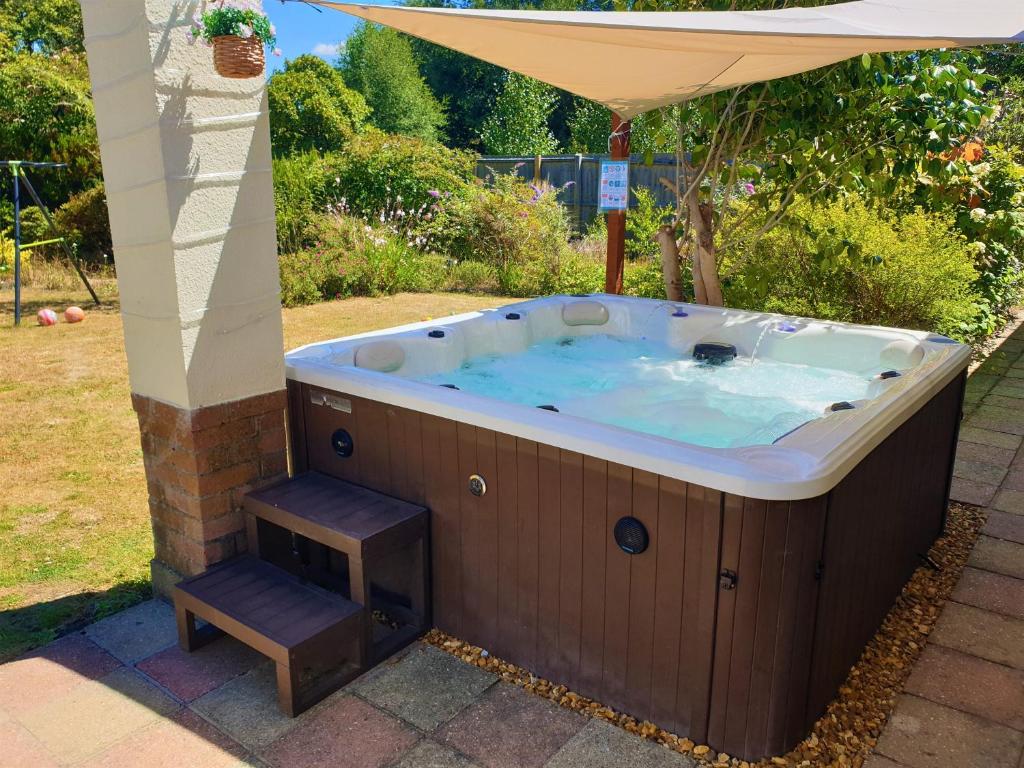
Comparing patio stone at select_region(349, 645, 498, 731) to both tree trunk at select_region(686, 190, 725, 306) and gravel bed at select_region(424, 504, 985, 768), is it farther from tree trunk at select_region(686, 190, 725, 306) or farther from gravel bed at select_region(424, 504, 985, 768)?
tree trunk at select_region(686, 190, 725, 306)

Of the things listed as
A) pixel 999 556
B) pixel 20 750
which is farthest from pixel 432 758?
pixel 999 556

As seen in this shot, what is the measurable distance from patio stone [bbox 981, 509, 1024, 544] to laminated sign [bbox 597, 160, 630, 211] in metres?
3.08

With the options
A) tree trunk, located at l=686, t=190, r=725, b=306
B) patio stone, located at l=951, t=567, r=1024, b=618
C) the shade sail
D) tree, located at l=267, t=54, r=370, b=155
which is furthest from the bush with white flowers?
tree, located at l=267, t=54, r=370, b=155

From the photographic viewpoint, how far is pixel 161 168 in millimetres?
2312

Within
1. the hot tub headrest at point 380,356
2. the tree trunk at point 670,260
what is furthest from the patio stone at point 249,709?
the tree trunk at point 670,260

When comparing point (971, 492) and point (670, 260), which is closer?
point (971, 492)

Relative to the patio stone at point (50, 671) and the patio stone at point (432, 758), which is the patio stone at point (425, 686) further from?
the patio stone at point (50, 671)

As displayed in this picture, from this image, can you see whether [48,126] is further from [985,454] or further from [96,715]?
[985,454]

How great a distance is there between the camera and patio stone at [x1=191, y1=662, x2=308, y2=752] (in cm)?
215

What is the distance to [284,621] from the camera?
7.50 ft

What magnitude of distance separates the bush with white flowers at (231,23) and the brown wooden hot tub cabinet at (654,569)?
1.15m

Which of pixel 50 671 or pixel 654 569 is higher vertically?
pixel 654 569

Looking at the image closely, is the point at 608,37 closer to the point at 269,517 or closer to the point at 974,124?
the point at 269,517

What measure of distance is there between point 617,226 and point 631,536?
163 inches
